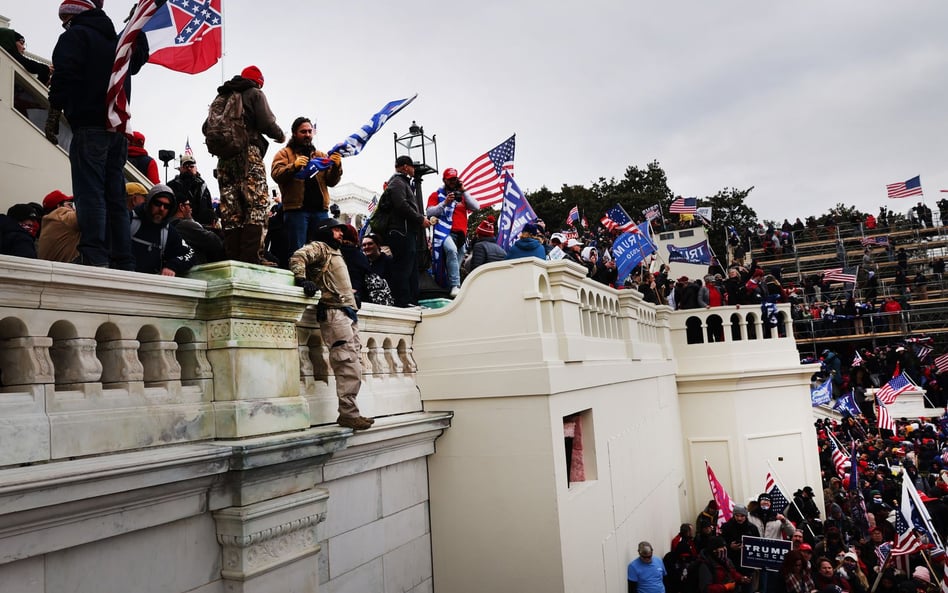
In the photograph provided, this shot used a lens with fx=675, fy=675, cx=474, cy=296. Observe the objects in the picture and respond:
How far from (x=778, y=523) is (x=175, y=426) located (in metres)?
11.1

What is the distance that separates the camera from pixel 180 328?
4.43m

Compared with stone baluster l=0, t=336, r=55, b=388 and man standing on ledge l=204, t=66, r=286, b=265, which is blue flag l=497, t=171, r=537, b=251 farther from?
stone baluster l=0, t=336, r=55, b=388

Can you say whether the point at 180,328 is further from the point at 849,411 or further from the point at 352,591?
the point at 849,411

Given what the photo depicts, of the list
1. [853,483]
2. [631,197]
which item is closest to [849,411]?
[853,483]

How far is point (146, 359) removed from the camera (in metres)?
4.26

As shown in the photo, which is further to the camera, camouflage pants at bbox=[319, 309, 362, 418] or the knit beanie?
camouflage pants at bbox=[319, 309, 362, 418]

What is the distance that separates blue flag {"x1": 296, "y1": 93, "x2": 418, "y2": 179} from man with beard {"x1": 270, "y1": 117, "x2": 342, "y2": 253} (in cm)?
7

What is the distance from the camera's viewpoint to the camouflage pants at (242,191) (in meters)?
5.05

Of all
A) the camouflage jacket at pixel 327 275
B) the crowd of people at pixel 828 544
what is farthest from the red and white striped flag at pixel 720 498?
the camouflage jacket at pixel 327 275

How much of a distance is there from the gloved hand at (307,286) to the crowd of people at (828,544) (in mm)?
6270

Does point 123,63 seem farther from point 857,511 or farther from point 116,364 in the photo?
point 857,511

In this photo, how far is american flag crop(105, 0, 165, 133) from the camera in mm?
4551

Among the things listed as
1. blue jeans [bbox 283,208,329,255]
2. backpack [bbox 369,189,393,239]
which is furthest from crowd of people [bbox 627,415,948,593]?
blue jeans [bbox 283,208,329,255]

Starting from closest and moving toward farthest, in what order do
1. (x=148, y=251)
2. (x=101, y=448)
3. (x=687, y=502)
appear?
1. (x=101, y=448)
2. (x=148, y=251)
3. (x=687, y=502)
